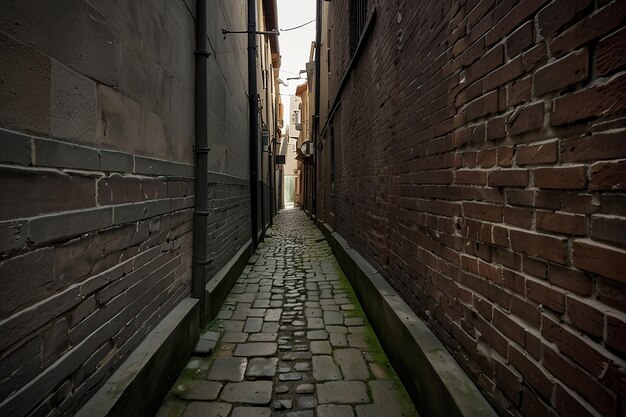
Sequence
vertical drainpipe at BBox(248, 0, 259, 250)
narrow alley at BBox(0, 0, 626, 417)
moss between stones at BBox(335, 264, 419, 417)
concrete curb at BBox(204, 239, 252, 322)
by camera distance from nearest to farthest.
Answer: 1. narrow alley at BBox(0, 0, 626, 417)
2. moss between stones at BBox(335, 264, 419, 417)
3. concrete curb at BBox(204, 239, 252, 322)
4. vertical drainpipe at BBox(248, 0, 259, 250)

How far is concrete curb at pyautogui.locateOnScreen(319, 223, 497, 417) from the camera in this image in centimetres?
169

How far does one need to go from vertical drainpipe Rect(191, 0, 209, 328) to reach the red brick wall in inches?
81.7

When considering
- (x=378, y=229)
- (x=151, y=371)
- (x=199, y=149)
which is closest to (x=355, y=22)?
(x=378, y=229)

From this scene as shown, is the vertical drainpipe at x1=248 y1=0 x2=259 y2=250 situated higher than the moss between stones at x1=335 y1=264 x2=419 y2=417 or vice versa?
the vertical drainpipe at x1=248 y1=0 x2=259 y2=250

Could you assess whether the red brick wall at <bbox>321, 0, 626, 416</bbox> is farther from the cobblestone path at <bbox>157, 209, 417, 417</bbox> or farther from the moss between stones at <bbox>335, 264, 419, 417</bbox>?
the cobblestone path at <bbox>157, 209, 417, 417</bbox>

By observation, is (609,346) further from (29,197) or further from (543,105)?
(29,197)

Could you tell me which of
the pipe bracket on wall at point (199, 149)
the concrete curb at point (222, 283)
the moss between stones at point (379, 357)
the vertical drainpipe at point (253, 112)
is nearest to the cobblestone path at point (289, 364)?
the moss between stones at point (379, 357)

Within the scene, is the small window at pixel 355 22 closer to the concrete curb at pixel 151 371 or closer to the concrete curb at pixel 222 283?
the concrete curb at pixel 222 283

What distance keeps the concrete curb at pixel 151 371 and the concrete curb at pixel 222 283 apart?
1.98 feet

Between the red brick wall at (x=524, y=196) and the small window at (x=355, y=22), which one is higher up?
the small window at (x=355, y=22)

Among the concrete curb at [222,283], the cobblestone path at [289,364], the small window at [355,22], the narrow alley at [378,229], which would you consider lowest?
the cobblestone path at [289,364]

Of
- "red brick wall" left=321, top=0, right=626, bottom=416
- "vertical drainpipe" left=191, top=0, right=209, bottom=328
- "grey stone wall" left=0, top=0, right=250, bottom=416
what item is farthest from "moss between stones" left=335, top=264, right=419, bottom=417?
"grey stone wall" left=0, top=0, right=250, bottom=416

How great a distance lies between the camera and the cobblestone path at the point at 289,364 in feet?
7.72

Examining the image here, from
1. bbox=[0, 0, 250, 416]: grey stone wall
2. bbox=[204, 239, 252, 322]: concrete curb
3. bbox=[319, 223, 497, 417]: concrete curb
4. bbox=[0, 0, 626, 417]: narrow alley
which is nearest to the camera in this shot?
bbox=[0, 0, 626, 417]: narrow alley
